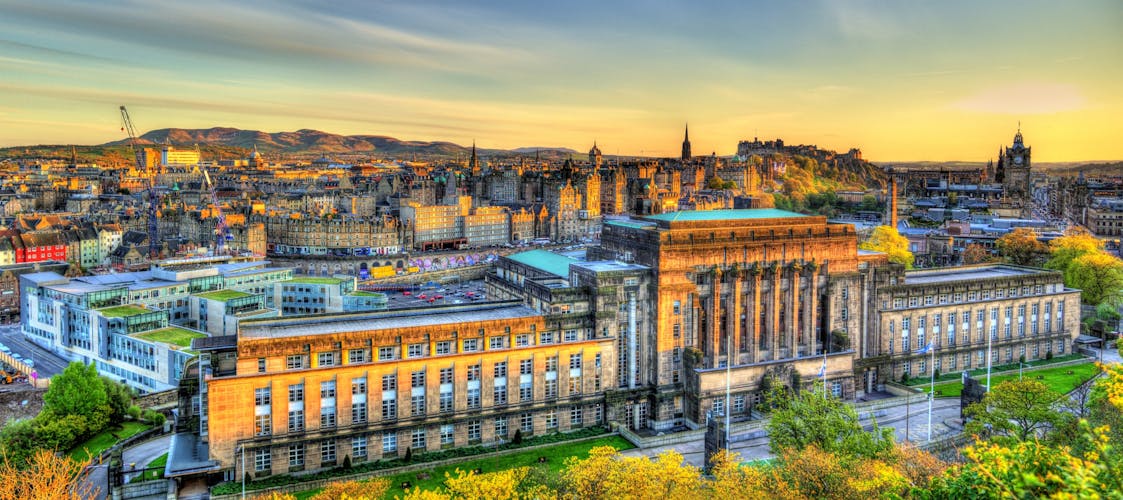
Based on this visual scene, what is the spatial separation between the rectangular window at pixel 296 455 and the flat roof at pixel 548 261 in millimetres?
28871

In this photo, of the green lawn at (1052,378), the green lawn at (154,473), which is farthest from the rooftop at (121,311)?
the green lawn at (1052,378)

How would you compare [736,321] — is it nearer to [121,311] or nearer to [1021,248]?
A: [121,311]

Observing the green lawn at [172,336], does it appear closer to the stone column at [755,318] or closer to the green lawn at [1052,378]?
the stone column at [755,318]

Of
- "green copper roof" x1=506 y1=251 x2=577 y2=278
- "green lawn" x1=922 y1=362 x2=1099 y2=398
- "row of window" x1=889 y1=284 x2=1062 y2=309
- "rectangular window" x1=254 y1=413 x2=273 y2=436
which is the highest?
"green copper roof" x1=506 y1=251 x2=577 y2=278

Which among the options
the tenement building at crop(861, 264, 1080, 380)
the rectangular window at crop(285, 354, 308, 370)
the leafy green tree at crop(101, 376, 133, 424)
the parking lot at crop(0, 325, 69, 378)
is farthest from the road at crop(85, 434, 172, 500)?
the tenement building at crop(861, 264, 1080, 380)

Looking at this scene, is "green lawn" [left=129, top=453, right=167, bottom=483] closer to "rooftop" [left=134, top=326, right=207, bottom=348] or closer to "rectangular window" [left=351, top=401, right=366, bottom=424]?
"rectangular window" [left=351, top=401, right=366, bottom=424]

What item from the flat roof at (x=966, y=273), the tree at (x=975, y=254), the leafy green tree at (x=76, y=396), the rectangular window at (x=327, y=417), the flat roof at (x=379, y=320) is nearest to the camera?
the rectangular window at (x=327, y=417)

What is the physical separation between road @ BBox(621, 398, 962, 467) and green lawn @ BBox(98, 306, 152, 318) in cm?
5997

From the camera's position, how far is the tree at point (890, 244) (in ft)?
408

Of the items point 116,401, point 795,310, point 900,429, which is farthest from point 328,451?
point 900,429

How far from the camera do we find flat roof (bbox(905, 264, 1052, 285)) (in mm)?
79206

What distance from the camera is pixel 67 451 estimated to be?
58.7m

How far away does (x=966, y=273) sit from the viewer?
3376 inches

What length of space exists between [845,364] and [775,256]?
11367mm
